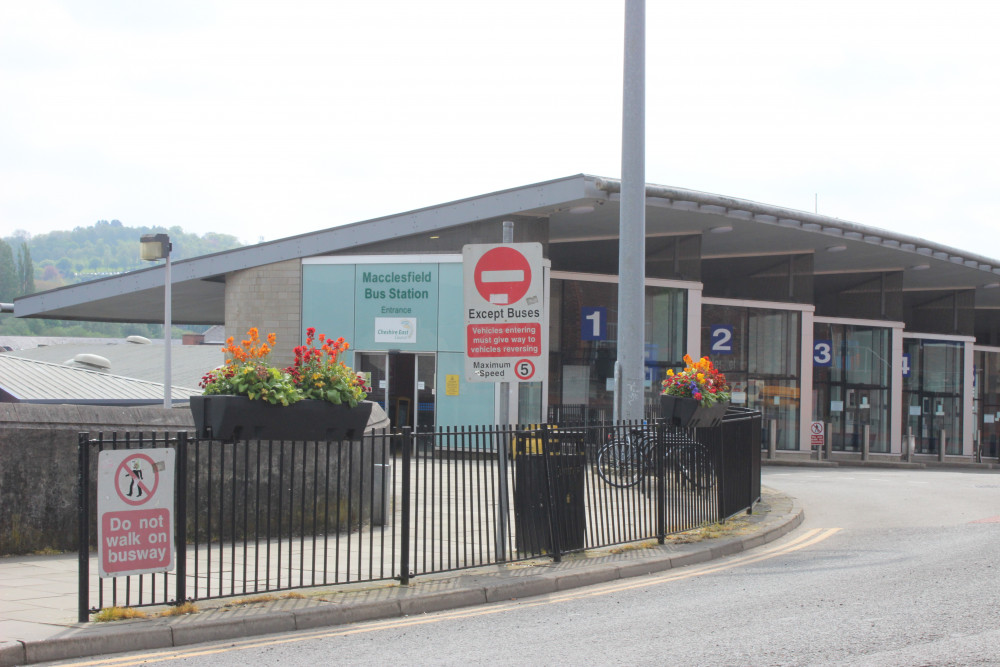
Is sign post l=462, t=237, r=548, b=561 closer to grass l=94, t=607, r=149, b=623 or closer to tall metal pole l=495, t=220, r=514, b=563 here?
tall metal pole l=495, t=220, r=514, b=563

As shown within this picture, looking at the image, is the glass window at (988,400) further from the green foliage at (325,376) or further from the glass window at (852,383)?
the green foliage at (325,376)

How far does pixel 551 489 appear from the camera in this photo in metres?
9.52

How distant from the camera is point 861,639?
20.9 ft

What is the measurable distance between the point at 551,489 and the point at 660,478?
6.09ft

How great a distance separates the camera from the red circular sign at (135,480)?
710 cm

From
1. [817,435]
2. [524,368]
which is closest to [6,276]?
[817,435]

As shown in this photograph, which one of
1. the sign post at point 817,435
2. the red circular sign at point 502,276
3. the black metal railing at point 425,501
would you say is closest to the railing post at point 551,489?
the black metal railing at point 425,501

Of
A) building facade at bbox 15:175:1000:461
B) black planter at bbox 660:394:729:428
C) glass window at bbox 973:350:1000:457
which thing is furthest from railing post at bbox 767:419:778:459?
black planter at bbox 660:394:729:428

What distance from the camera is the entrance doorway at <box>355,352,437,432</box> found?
72.9 feet

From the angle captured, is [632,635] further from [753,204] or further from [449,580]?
[753,204]

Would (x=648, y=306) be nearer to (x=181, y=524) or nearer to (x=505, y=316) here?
(x=505, y=316)

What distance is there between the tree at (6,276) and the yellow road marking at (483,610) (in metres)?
157

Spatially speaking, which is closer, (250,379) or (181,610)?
(181,610)

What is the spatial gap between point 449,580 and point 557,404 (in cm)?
1543
